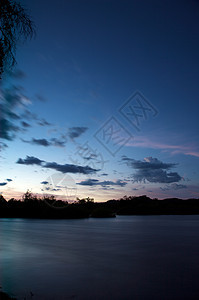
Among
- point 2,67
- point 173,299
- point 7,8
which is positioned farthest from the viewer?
point 173,299

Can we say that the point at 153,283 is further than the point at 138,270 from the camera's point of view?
No

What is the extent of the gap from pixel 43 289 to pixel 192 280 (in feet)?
21.8

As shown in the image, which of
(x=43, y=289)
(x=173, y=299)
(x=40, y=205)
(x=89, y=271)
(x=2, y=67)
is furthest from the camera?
(x=40, y=205)

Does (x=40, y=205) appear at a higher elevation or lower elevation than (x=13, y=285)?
higher

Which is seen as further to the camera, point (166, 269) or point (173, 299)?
point (166, 269)

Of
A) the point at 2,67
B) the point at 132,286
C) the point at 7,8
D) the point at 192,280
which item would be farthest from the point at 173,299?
the point at 7,8

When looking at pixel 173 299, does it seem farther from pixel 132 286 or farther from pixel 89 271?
pixel 89 271

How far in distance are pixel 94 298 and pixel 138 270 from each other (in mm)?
6031

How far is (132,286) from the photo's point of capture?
10.7m

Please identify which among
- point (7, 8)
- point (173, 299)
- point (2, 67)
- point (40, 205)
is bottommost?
point (173, 299)

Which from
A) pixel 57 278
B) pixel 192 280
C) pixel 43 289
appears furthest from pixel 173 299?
pixel 57 278

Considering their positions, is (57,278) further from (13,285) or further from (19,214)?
(19,214)

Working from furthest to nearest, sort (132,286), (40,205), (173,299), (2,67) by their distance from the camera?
(40,205), (132,286), (173,299), (2,67)

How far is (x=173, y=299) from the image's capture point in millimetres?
8906
